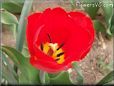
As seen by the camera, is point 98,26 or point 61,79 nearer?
point 61,79

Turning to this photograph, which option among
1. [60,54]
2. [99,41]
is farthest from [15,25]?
[99,41]

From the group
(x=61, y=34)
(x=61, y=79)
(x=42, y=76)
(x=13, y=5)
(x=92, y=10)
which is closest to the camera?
(x=61, y=34)

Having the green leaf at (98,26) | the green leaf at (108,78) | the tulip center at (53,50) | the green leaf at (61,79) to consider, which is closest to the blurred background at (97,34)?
the green leaf at (98,26)

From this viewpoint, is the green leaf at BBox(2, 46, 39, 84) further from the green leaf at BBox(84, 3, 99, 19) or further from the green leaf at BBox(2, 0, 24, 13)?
the green leaf at BBox(84, 3, 99, 19)

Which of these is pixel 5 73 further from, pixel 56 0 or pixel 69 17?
pixel 56 0

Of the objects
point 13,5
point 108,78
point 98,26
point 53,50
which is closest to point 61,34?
point 53,50

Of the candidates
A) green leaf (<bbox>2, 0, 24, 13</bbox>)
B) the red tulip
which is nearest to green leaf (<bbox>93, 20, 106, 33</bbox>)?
green leaf (<bbox>2, 0, 24, 13</bbox>)

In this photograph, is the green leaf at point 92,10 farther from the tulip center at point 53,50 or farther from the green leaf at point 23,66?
the tulip center at point 53,50

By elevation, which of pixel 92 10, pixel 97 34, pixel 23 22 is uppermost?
pixel 23 22

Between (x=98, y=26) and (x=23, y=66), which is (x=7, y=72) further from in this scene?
(x=98, y=26)
